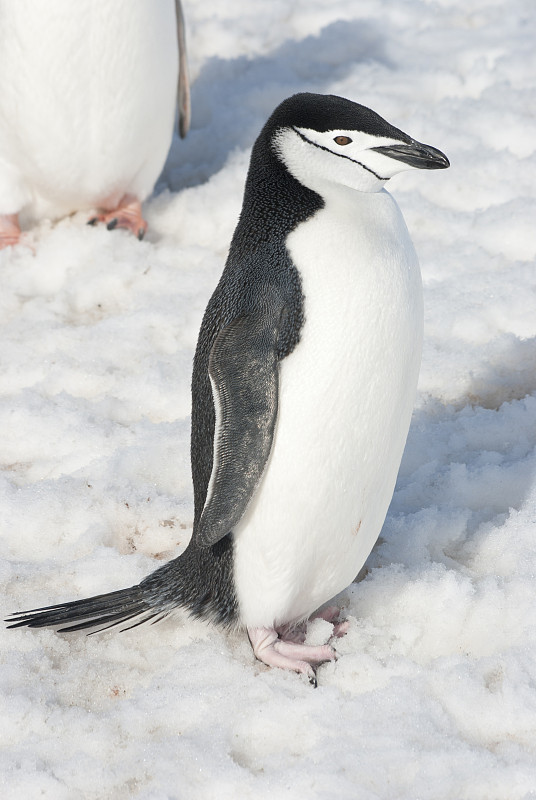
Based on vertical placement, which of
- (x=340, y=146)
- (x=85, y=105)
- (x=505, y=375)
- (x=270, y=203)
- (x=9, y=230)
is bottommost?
(x=9, y=230)

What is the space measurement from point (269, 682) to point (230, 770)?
24 centimetres

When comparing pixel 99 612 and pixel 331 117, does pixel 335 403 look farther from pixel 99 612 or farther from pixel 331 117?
pixel 99 612

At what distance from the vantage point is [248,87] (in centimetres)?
473

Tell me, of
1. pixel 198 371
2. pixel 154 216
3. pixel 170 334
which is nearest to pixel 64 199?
pixel 154 216

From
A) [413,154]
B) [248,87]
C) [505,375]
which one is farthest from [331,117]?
[248,87]

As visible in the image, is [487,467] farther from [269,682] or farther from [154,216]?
[154,216]

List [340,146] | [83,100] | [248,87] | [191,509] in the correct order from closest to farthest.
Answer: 1. [340,146]
2. [191,509]
3. [83,100]
4. [248,87]

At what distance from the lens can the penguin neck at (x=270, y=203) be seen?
179 centimetres

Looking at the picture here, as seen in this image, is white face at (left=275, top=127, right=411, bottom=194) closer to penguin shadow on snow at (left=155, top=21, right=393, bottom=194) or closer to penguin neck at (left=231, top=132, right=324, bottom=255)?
penguin neck at (left=231, top=132, right=324, bottom=255)

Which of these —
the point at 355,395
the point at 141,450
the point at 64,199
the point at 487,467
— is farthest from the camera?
the point at 64,199

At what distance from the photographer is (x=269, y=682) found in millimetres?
1806

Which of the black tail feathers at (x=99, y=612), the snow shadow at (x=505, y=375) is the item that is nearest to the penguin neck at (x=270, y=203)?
the black tail feathers at (x=99, y=612)

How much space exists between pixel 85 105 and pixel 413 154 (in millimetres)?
2045

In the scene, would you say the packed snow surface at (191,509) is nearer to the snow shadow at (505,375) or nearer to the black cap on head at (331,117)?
the snow shadow at (505,375)
